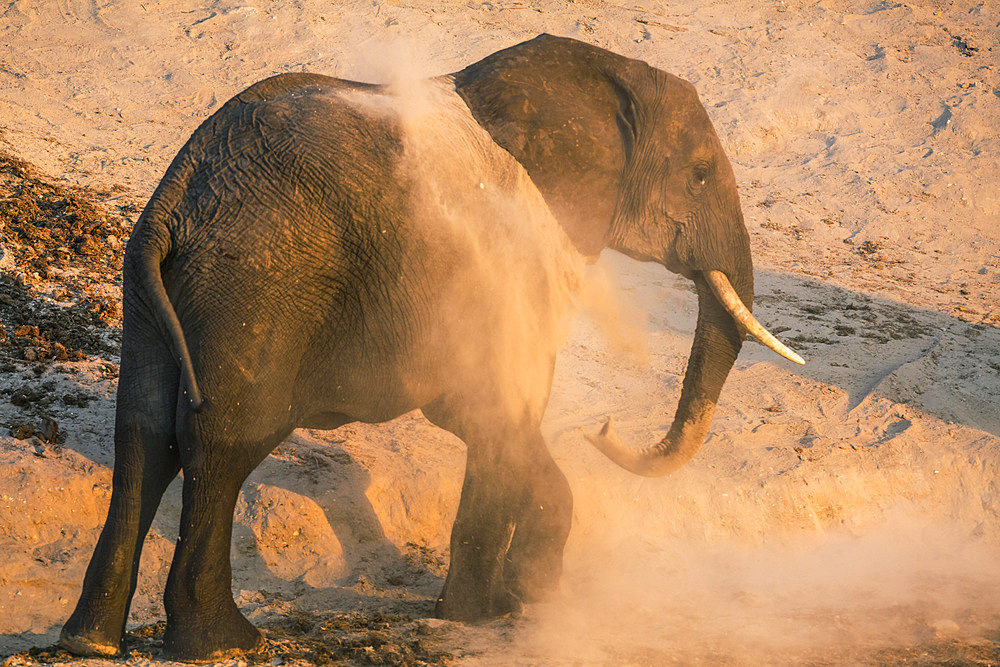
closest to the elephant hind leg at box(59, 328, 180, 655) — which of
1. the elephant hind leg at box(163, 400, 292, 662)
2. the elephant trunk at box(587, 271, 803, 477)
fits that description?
the elephant hind leg at box(163, 400, 292, 662)

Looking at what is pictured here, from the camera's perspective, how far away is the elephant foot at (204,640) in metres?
3.89

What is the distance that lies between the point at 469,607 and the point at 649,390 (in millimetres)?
3063

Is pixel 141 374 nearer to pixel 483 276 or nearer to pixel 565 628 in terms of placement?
pixel 483 276

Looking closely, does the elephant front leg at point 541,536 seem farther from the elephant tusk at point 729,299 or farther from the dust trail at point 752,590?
the elephant tusk at point 729,299

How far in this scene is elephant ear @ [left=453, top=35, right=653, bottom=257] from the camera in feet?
14.4

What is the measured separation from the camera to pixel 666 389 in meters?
7.47

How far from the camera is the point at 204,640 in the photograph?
390 cm

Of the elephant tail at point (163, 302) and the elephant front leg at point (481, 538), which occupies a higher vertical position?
the elephant tail at point (163, 302)

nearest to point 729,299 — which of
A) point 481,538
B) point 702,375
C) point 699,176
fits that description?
point 702,375

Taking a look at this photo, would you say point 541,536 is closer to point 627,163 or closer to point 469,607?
point 469,607

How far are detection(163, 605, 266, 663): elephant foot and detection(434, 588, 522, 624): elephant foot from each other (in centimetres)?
106

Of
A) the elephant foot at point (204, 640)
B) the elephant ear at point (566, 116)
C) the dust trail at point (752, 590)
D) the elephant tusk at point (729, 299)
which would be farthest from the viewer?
the elephant tusk at point (729, 299)

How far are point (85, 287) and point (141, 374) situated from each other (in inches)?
134

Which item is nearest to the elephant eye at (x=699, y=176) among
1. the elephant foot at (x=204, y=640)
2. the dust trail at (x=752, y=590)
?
the dust trail at (x=752, y=590)
